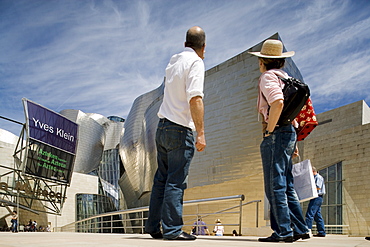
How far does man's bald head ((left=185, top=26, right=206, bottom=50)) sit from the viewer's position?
3117 mm

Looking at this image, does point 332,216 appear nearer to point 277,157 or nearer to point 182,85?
point 277,157

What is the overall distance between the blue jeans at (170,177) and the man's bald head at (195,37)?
71 cm

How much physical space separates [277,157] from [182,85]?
979 mm

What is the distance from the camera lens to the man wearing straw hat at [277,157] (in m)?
2.85

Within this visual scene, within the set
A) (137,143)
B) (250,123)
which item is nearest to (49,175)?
(137,143)

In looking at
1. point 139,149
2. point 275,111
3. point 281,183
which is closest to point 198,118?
point 275,111

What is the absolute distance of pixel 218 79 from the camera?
14.0 meters

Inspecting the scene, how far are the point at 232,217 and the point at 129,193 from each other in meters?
20.6

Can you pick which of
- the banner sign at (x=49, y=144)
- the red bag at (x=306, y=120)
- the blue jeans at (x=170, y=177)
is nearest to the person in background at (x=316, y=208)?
the red bag at (x=306, y=120)

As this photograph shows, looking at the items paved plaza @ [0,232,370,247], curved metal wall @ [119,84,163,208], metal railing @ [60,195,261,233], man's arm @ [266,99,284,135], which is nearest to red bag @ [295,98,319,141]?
man's arm @ [266,99,284,135]

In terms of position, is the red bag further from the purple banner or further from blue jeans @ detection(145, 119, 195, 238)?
the purple banner

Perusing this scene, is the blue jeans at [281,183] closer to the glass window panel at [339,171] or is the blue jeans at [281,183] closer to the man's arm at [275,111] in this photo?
the man's arm at [275,111]

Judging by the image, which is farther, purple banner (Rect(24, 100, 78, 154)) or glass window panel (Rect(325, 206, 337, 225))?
purple banner (Rect(24, 100, 78, 154))

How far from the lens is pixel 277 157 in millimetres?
2959
